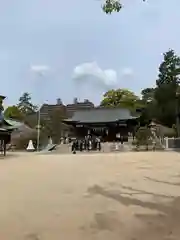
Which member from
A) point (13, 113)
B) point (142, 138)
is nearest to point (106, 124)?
point (142, 138)

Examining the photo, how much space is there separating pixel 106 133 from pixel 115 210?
53.7 meters

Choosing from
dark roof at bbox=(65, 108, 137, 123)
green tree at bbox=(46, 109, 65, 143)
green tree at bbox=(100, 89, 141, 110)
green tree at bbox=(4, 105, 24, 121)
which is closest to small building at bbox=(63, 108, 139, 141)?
dark roof at bbox=(65, 108, 137, 123)

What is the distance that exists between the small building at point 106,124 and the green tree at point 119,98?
17086 mm

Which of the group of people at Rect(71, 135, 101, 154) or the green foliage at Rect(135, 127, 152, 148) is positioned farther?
the group of people at Rect(71, 135, 101, 154)

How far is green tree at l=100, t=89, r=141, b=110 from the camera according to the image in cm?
8175

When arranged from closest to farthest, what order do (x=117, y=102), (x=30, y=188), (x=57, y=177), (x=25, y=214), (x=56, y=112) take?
(x=25, y=214), (x=30, y=188), (x=57, y=177), (x=56, y=112), (x=117, y=102)

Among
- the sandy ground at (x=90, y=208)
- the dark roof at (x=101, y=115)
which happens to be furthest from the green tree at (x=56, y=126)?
the sandy ground at (x=90, y=208)

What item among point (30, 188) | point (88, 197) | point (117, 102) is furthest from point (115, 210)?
point (117, 102)

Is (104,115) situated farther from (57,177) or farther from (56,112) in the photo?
(57,177)

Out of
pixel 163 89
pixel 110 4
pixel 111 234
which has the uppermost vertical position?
pixel 163 89

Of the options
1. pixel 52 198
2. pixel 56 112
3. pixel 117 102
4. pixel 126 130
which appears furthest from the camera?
pixel 117 102

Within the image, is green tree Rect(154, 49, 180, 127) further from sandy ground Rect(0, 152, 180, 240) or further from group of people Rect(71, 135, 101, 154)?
sandy ground Rect(0, 152, 180, 240)

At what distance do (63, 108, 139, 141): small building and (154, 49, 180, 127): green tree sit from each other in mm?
4108

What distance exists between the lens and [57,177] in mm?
15320
